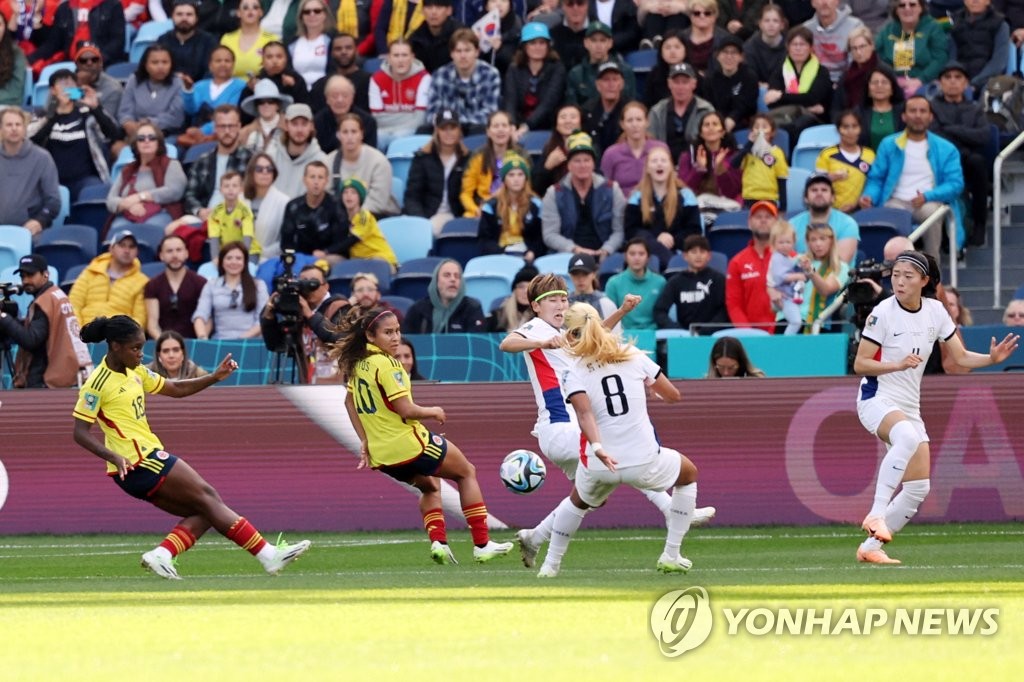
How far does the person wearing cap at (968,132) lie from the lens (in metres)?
19.1

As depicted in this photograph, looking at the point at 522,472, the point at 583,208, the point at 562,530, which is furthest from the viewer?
the point at 583,208

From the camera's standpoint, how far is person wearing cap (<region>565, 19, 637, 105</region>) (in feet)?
69.2

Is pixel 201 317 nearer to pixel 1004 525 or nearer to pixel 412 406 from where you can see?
pixel 412 406

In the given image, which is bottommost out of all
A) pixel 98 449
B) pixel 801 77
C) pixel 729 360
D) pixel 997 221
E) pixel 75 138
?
pixel 729 360

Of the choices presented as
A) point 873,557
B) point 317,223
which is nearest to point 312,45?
point 317,223

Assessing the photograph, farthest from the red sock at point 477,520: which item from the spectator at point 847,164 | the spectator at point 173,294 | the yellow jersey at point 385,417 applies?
the spectator at point 847,164

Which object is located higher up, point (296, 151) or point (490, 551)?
point (296, 151)

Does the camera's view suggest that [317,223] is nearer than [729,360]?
No

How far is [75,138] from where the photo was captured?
73.3 feet

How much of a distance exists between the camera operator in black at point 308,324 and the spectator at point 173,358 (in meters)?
0.77

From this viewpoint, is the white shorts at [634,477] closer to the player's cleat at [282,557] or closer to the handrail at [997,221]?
the player's cleat at [282,557]

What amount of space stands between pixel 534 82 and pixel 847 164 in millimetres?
4067

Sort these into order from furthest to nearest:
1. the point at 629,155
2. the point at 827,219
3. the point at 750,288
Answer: the point at 629,155, the point at 827,219, the point at 750,288

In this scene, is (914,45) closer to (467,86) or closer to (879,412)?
(467,86)
